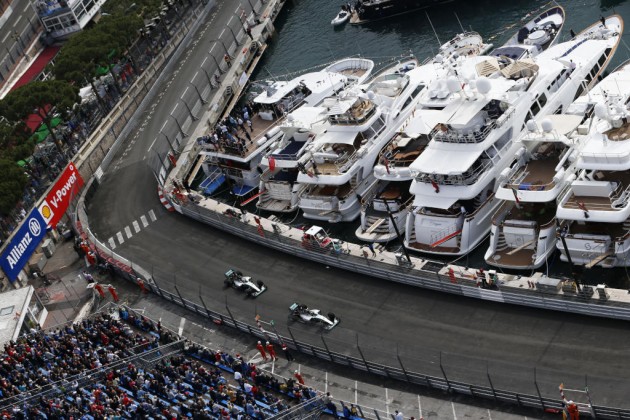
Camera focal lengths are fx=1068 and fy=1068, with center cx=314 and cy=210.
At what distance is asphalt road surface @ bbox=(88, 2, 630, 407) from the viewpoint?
59.8 m

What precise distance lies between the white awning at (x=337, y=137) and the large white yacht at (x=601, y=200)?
20.2 m

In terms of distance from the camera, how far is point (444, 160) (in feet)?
250

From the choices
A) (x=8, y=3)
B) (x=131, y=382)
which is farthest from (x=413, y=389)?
(x=8, y=3)

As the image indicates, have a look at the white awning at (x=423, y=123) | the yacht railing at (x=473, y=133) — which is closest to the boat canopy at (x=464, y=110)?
the yacht railing at (x=473, y=133)

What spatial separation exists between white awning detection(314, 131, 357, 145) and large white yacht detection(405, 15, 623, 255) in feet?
24.8

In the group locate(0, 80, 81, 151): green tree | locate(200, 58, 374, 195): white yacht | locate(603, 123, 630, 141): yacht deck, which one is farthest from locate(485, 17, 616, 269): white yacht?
locate(0, 80, 81, 151): green tree

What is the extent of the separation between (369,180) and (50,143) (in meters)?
37.7

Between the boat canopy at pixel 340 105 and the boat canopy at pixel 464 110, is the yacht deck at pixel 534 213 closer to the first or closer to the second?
the boat canopy at pixel 464 110

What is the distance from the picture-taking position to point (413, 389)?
203 feet

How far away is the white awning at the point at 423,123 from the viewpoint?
79.6 m

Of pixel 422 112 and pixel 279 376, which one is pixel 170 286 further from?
pixel 422 112

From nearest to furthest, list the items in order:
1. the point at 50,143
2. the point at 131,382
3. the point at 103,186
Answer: the point at 131,382
the point at 103,186
the point at 50,143

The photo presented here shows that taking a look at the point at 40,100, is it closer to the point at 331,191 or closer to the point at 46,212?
the point at 46,212

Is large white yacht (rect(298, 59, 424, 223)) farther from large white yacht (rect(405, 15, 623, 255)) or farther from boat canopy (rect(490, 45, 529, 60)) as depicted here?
boat canopy (rect(490, 45, 529, 60))
